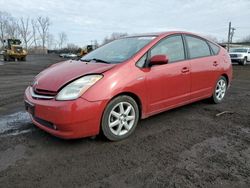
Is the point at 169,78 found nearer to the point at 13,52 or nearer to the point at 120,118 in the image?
the point at 120,118

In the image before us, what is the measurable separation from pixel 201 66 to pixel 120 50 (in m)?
1.68

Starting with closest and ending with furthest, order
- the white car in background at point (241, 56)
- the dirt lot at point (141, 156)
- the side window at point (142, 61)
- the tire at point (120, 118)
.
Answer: the dirt lot at point (141, 156), the tire at point (120, 118), the side window at point (142, 61), the white car in background at point (241, 56)

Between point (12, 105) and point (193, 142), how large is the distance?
13.4ft

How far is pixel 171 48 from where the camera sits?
4297 millimetres

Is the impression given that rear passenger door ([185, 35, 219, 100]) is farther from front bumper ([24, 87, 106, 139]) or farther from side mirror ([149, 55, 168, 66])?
front bumper ([24, 87, 106, 139])

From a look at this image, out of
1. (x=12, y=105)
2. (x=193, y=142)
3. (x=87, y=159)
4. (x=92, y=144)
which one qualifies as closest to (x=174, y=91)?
(x=193, y=142)

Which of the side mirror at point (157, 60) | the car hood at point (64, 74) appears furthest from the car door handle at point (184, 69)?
the car hood at point (64, 74)

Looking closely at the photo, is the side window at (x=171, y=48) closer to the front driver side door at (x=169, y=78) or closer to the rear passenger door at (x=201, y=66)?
the front driver side door at (x=169, y=78)

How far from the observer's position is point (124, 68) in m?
3.47

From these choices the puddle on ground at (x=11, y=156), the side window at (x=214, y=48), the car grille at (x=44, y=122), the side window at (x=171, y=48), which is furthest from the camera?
the side window at (x=214, y=48)

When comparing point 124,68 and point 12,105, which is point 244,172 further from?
point 12,105

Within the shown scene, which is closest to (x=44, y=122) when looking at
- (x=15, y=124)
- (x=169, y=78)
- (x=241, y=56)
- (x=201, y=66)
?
(x=15, y=124)

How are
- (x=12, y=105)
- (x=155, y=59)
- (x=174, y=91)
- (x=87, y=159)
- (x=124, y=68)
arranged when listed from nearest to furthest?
1. (x=87, y=159)
2. (x=124, y=68)
3. (x=155, y=59)
4. (x=174, y=91)
5. (x=12, y=105)

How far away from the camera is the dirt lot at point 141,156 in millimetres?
2529
